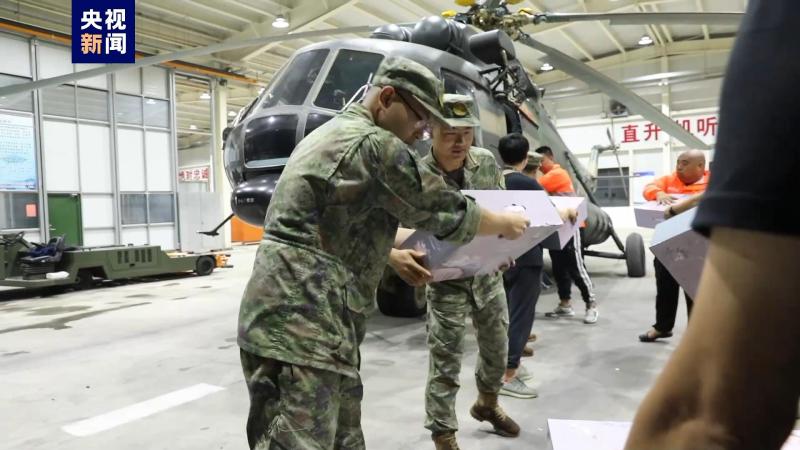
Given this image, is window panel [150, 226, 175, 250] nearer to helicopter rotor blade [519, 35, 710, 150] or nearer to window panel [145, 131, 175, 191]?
window panel [145, 131, 175, 191]

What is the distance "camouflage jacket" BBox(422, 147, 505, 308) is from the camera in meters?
2.49

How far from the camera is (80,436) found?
274 centimetres

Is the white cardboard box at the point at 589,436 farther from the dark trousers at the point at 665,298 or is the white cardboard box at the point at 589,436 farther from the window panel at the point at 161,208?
the window panel at the point at 161,208

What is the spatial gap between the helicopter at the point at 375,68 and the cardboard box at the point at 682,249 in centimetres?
266

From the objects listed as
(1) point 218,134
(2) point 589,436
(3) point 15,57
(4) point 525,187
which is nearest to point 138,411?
(4) point 525,187

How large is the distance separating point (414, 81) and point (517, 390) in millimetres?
2253

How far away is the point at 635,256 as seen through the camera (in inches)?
301

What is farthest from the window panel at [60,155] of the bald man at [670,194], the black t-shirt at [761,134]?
the black t-shirt at [761,134]

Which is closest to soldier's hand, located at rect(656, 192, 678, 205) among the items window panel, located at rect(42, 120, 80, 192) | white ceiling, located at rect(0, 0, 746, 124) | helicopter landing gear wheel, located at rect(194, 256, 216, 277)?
helicopter landing gear wheel, located at rect(194, 256, 216, 277)

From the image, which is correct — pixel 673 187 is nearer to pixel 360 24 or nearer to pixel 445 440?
pixel 445 440

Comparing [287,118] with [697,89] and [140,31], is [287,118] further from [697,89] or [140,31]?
[697,89]

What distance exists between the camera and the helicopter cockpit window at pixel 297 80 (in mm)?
4152

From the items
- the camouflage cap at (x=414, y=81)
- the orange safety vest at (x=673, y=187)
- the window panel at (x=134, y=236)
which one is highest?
the camouflage cap at (x=414, y=81)

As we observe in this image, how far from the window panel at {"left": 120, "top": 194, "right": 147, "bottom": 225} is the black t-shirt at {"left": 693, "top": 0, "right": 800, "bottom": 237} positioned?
43.5 feet
